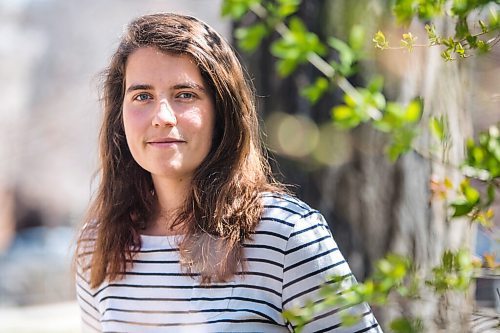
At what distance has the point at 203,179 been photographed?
250 cm

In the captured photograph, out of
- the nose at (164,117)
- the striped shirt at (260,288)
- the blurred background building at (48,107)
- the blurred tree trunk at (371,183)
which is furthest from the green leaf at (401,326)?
the blurred background building at (48,107)

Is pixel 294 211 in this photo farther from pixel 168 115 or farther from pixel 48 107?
pixel 48 107

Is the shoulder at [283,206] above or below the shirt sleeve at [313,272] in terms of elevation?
A: above

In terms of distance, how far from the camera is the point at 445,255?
146 centimetres

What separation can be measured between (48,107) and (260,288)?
681 inches

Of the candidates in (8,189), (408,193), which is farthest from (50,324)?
(8,189)

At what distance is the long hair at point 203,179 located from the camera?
2.42 m

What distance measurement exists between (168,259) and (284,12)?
1.13 meters

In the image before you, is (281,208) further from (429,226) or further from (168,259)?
(429,226)

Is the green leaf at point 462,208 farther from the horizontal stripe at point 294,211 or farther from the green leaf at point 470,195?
the horizontal stripe at point 294,211

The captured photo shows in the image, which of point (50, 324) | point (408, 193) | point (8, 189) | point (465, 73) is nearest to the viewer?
point (465, 73)

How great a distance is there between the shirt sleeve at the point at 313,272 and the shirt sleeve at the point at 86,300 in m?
0.66

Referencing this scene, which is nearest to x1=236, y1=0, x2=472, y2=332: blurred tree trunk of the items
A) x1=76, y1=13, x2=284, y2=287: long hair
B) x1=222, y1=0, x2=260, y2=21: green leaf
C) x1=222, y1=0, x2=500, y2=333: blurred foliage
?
x1=76, y1=13, x2=284, y2=287: long hair

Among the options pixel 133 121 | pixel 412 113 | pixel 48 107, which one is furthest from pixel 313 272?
pixel 48 107
